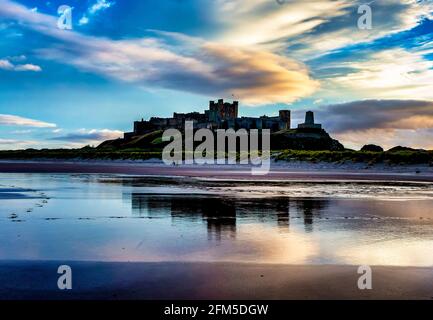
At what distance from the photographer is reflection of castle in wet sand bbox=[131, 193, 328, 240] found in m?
9.75

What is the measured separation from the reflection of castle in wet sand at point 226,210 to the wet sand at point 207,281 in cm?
240

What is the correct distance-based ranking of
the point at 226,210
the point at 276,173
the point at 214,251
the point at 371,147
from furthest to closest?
the point at 371,147 → the point at 276,173 → the point at 226,210 → the point at 214,251

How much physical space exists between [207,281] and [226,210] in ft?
22.1

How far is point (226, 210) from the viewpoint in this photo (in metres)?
12.1

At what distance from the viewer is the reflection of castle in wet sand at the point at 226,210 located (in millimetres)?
9747

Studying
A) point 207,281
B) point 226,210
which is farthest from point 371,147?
point 207,281

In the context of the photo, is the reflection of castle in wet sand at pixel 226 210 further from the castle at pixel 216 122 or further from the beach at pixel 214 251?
the castle at pixel 216 122

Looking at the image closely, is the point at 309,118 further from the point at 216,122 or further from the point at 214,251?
the point at 214,251

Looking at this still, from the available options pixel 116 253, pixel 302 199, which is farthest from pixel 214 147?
pixel 116 253

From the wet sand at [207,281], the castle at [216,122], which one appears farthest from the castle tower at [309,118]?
the wet sand at [207,281]

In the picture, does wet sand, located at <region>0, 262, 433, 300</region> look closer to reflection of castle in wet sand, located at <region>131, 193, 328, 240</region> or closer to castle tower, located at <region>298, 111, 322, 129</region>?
reflection of castle in wet sand, located at <region>131, 193, 328, 240</region>
